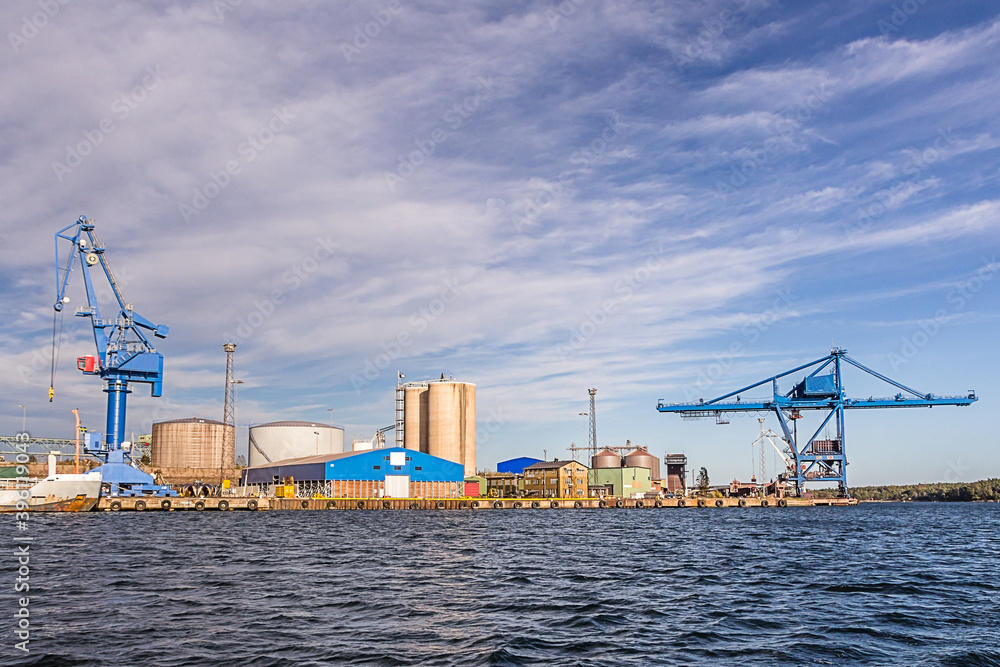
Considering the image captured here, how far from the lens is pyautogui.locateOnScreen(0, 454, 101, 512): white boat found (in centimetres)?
7112

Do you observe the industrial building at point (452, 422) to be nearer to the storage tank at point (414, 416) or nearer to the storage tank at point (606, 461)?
the storage tank at point (414, 416)

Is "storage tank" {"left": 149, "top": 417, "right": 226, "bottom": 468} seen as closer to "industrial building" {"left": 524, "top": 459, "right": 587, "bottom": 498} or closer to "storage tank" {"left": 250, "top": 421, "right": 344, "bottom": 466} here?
"storage tank" {"left": 250, "top": 421, "right": 344, "bottom": 466}

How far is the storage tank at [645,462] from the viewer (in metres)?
144

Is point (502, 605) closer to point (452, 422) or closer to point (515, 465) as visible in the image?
point (452, 422)

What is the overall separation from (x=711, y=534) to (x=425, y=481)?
56.5 meters

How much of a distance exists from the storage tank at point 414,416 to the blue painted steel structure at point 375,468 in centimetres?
2553

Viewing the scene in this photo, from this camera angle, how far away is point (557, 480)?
115m

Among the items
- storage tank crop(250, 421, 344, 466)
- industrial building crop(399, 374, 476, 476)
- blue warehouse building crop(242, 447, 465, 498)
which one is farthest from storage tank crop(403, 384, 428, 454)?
blue warehouse building crop(242, 447, 465, 498)

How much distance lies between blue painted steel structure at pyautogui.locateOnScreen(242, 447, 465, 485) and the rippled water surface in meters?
57.6

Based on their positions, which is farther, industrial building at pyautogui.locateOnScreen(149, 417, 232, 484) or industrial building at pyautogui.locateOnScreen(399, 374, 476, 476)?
industrial building at pyautogui.locateOnScreen(149, 417, 232, 484)

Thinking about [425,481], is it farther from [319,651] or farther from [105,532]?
[319,651]

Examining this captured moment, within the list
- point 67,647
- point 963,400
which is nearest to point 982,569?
point 67,647

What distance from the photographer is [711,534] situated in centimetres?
4706

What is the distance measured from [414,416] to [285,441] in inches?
898
